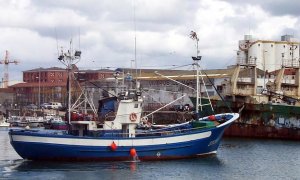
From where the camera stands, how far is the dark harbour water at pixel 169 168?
33938 mm

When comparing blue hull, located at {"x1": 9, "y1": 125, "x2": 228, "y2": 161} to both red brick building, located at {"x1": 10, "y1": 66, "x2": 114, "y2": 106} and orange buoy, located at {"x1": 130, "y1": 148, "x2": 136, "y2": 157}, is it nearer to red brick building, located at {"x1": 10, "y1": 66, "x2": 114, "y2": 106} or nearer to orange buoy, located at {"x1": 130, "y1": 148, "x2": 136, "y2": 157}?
orange buoy, located at {"x1": 130, "y1": 148, "x2": 136, "y2": 157}

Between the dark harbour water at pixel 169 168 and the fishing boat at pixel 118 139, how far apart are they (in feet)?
1.87

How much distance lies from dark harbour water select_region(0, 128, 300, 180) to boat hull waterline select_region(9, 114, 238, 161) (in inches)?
19.8

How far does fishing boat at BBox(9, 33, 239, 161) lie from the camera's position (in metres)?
37.3

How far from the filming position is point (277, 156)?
4512 centimetres

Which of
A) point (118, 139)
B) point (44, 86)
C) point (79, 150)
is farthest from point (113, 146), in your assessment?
point (44, 86)

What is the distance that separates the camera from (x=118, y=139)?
3778 centimetres

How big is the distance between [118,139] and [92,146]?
169 centimetres

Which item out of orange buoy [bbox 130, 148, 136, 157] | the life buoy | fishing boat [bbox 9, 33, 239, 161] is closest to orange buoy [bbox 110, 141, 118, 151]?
fishing boat [bbox 9, 33, 239, 161]

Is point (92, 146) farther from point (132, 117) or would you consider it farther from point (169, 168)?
point (169, 168)

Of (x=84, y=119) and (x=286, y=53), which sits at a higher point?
(x=286, y=53)

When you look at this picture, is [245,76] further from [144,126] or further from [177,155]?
[177,155]

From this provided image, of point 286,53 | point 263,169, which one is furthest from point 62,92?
point 263,169

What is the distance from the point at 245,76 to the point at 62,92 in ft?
185
